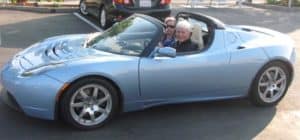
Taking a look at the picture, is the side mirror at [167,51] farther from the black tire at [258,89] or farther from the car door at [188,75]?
the black tire at [258,89]

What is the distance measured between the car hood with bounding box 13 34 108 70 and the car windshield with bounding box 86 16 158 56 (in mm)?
191

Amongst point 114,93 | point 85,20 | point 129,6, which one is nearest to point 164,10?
point 129,6

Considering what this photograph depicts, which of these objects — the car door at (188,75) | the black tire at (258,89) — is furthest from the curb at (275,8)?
the car door at (188,75)

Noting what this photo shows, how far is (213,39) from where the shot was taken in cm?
550

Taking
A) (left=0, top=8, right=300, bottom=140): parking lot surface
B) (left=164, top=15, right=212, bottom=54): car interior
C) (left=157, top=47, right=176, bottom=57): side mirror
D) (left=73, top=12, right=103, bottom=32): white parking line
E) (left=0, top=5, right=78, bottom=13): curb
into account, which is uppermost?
(left=164, top=15, right=212, bottom=54): car interior

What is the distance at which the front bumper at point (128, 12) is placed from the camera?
34.6 feet

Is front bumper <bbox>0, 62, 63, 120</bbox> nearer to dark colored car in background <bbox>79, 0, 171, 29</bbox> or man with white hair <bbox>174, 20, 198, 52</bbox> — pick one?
man with white hair <bbox>174, 20, 198, 52</bbox>

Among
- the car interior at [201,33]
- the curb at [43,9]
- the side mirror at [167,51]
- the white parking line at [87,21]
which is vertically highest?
the car interior at [201,33]

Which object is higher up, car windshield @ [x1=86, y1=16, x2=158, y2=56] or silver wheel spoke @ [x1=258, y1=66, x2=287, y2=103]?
car windshield @ [x1=86, y1=16, x2=158, y2=56]

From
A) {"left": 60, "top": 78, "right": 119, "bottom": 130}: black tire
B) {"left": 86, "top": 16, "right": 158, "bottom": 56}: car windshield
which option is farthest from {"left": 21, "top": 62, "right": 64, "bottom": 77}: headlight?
{"left": 86, "top": 16, "right": 158, "bottom": 56}: car windshield

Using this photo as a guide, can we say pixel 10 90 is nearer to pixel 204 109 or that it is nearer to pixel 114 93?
pixel 114 93

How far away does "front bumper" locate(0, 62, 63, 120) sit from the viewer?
4582 millimetres

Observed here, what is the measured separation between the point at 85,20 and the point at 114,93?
784cm

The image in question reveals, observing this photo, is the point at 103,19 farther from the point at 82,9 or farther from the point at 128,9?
the point at 82,9
